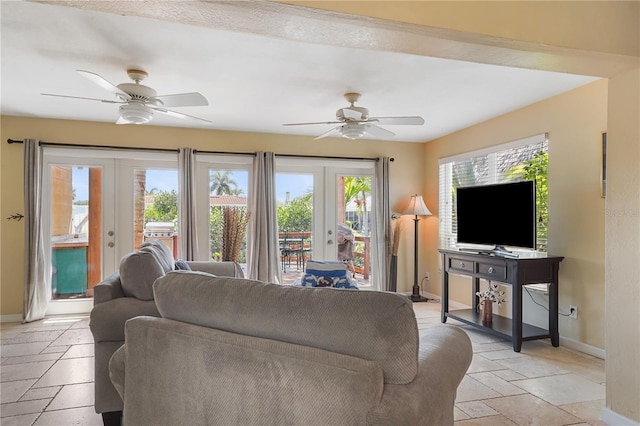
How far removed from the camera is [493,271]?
12.4ft

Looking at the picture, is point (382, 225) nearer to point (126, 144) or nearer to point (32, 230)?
point (126, 144)

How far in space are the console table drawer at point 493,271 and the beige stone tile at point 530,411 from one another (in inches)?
47.8

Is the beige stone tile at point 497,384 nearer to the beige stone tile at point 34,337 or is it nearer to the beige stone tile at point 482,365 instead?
the beige stone tile at point 482,365

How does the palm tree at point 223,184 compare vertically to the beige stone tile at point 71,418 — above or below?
above

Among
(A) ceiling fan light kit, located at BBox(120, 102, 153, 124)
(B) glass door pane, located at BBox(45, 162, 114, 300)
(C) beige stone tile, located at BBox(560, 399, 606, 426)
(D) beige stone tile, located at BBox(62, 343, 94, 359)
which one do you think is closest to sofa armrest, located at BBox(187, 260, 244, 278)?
(D) beige stone tile, located at BBox(62, 343, 94, 359)

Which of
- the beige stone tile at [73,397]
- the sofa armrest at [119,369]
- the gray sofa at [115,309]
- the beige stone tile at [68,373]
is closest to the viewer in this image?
the sofa armrest at [119,369]

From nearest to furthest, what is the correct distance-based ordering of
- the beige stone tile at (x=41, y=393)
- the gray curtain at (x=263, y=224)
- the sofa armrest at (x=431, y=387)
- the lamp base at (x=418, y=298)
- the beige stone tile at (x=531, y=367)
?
the sofa armrest at (x=431, y=387), the beige stone tile at (x=41, y=393), the beige stone tile at (x=531, y=367), the gray curtain at (x=263, y=224), the lamp base at (x=418, y=298)

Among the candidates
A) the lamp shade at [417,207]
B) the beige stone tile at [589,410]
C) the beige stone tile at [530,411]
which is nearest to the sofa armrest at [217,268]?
the beige stone tile at [530,411]

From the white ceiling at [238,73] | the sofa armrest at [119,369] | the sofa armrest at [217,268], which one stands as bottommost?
the sofa armrest at [119,369]

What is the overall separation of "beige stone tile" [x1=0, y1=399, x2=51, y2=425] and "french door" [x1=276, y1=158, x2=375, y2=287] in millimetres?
3248

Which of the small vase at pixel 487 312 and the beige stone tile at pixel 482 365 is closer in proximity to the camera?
the beige stone tile at pixel 482 365

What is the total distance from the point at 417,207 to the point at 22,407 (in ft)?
15.5

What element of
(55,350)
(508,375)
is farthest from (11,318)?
(508,375)

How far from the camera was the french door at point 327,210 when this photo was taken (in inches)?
219
